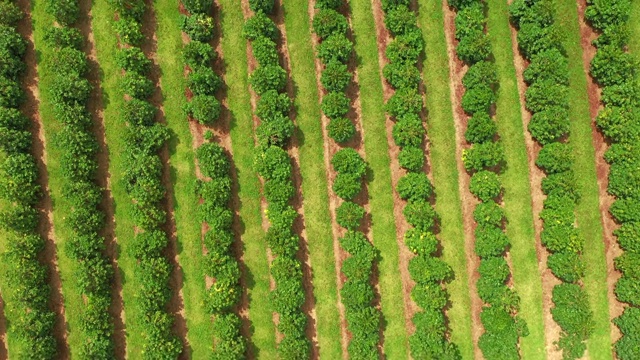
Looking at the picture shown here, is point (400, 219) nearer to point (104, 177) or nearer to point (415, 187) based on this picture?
point (415, 187)

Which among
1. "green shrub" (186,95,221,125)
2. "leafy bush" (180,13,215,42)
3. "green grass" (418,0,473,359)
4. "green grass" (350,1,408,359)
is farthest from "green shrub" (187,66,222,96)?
"green grass" (418,0,473,359)

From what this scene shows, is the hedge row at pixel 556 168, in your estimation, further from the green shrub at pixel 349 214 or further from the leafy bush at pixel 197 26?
the leafy bush at pixel 197 26

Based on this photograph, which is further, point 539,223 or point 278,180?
point 539,223

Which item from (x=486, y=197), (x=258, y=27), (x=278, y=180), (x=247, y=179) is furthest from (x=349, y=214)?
(x=258, y=27)

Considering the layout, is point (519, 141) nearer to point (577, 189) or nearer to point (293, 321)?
point (577, 189)

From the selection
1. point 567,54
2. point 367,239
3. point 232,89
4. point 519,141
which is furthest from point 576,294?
point 232,89

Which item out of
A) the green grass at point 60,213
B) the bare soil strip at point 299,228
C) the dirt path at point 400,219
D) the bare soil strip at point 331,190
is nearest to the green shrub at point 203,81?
the bare soil strip at point 299,228

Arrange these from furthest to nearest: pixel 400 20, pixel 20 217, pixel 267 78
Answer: pixel 400 20, pixel 267 78, pixel 20 217

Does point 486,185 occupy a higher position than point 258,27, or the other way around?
point 258,27
